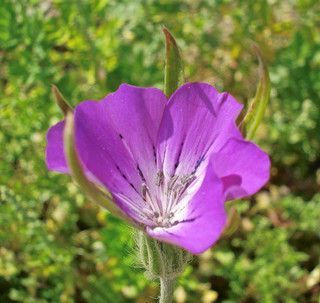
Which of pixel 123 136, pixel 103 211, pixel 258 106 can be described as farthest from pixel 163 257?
pixel 103 211

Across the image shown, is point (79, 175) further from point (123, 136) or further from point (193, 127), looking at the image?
point (193, 127)

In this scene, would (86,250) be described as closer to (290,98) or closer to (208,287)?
(208,287)

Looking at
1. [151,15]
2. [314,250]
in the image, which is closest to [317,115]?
[314,250]

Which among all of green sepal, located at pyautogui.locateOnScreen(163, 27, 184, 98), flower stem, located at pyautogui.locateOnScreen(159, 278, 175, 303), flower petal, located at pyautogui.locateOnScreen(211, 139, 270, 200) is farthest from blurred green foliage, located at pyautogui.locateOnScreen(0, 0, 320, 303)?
flower petal, located at pyautogui.locateOnScreen(211, 139, 270, 200)

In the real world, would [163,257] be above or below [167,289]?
above

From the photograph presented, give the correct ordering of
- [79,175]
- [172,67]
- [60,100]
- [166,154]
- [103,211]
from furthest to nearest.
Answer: [103,211] < [166,154] < [172,67] < [60,100] < [79,175]

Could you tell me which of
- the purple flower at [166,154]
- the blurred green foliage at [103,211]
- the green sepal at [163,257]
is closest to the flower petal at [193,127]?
the purple flower at [166,154]
